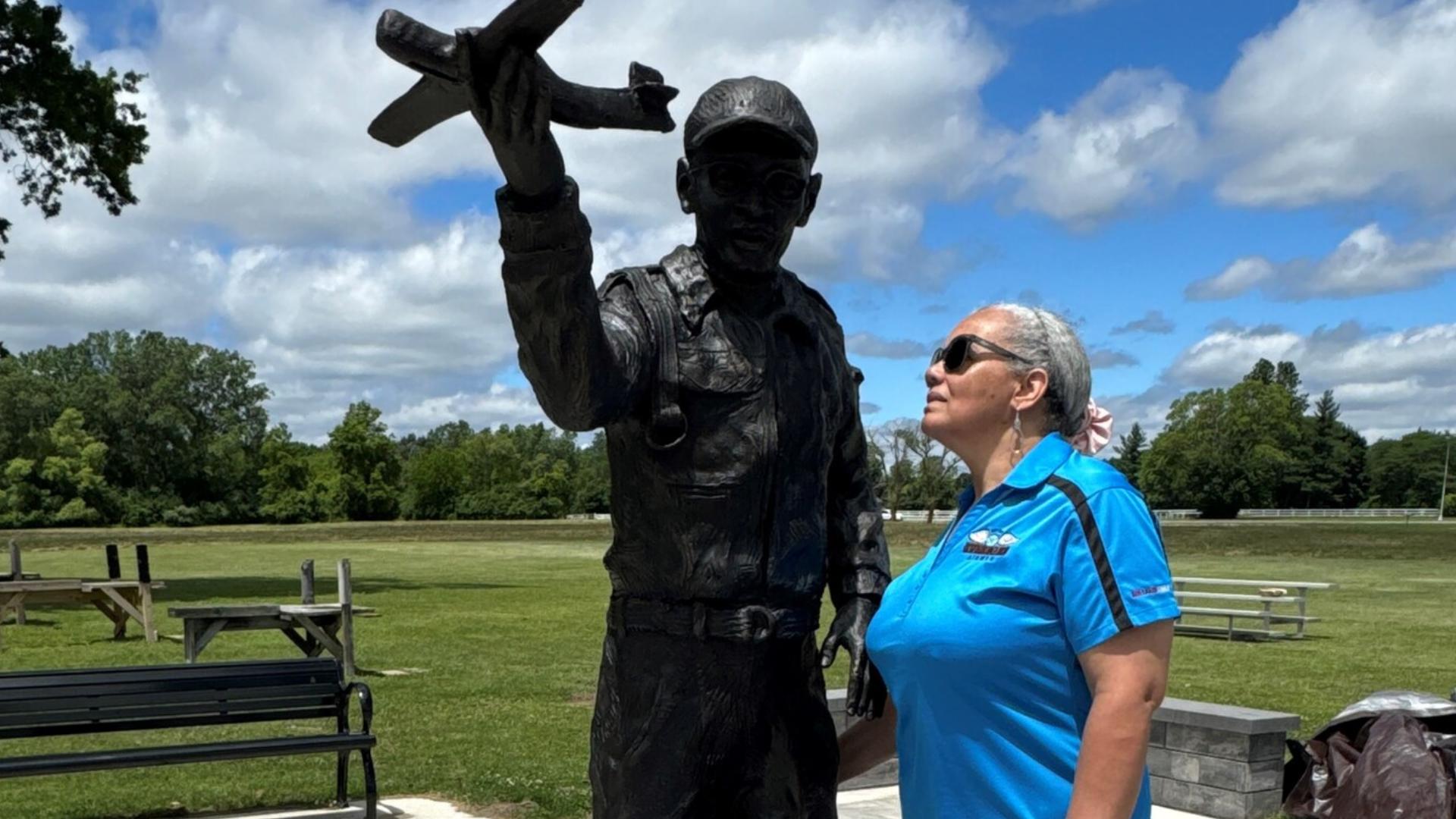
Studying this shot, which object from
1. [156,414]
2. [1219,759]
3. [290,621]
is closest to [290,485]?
[156,414]

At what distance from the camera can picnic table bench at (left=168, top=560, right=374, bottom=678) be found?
1042cm

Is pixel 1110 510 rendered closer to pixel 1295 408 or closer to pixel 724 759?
pixel 724 759

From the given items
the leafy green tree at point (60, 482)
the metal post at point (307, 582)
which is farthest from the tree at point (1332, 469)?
the metal post at point (307, 582)

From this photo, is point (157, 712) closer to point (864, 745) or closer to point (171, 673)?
point (171, 673)

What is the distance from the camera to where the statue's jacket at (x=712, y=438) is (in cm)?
257

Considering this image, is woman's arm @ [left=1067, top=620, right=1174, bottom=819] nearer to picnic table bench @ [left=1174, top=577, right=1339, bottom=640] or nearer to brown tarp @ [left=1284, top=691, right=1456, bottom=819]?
brown tarp @ [left=1284, top=691, right=1456, bottom=819]

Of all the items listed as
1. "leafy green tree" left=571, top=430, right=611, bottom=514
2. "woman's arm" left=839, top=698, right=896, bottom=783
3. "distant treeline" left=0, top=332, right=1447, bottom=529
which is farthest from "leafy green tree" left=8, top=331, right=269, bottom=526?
"woman's arm" left=839, top=698, right=896, bottom=783

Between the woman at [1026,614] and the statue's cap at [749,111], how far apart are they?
525 mm

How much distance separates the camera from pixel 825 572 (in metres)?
2.77

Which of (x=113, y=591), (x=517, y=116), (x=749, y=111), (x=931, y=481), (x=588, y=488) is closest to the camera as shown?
(x=517, y=116)

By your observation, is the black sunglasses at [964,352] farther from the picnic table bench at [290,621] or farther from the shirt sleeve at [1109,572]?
the picnic table bench at [290,621]

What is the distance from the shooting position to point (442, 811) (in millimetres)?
7254

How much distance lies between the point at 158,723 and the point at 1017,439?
5976 mm

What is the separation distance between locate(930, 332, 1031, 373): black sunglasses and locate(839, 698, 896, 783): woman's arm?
32.0 inches
